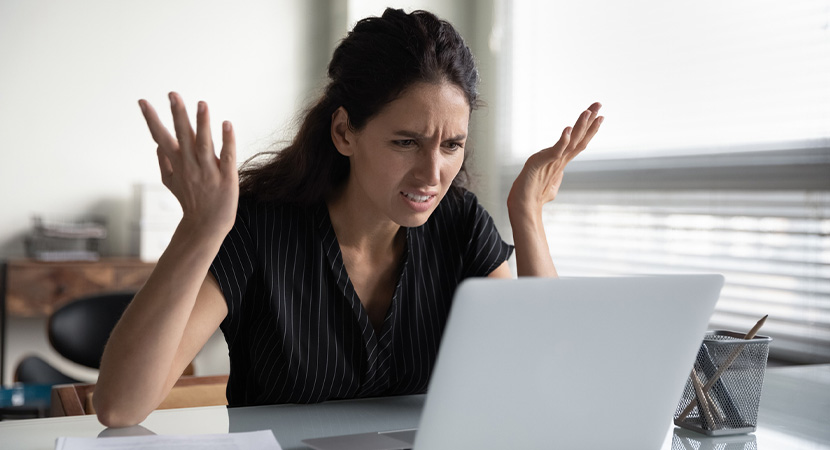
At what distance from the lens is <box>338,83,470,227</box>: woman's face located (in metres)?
1.25

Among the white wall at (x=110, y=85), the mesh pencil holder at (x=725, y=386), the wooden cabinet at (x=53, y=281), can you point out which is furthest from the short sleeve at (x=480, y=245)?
the white wall at (x=110, y=85)

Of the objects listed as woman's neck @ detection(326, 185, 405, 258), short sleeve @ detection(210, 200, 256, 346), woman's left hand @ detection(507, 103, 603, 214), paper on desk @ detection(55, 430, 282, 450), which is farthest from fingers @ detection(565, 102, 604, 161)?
paper on desk @ detection(55, 430, 282, 450)

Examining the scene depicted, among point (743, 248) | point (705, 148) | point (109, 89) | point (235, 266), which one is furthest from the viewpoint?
point (109, 89)

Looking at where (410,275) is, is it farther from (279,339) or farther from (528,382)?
(528,382)

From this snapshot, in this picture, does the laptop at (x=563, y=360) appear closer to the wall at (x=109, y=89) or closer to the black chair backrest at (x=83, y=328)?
the black chair backrest at (x=83, y=328)

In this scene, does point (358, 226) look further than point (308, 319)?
Yes

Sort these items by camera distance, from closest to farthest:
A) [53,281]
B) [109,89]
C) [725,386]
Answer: [725,386] < [53,281] < [109,89]

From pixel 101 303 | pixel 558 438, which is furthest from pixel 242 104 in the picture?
pixel 558 438

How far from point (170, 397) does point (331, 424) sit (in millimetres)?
716

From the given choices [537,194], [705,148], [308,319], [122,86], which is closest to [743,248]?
→ [705,148]

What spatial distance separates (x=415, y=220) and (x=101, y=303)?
53.1 inches

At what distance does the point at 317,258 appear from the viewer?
4.35 ft

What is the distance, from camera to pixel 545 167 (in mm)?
1494

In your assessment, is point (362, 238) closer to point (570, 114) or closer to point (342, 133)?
point (342, 133)
